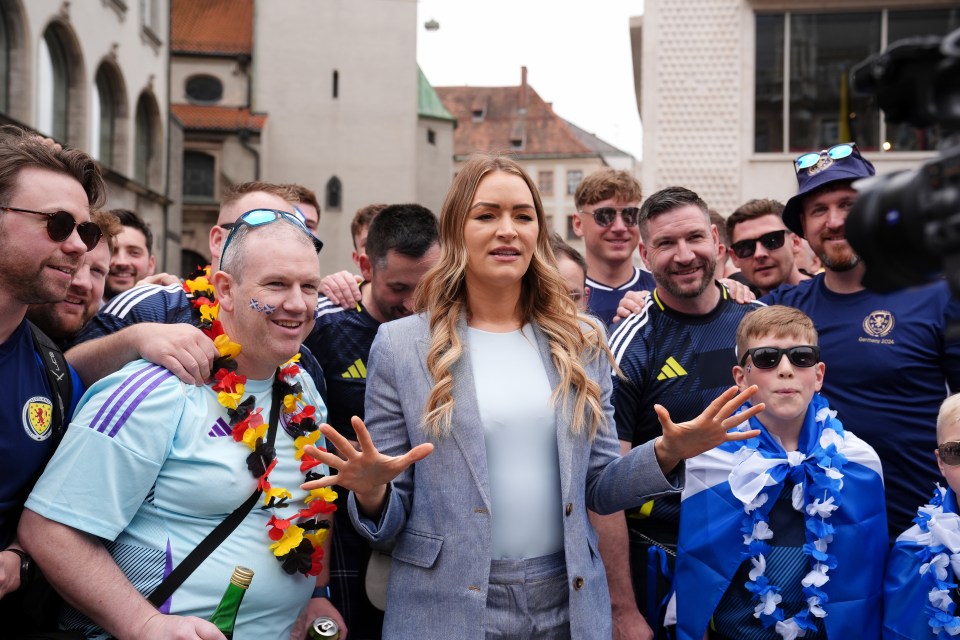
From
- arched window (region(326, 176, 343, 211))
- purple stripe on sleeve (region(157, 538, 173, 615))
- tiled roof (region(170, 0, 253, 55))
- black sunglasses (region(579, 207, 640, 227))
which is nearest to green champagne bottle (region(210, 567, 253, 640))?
purple stripe on sleeve (region(157, 538, 173, 615))

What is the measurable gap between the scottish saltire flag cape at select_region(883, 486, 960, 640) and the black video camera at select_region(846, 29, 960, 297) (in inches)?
80.6

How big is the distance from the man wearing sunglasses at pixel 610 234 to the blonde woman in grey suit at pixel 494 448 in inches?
87.9

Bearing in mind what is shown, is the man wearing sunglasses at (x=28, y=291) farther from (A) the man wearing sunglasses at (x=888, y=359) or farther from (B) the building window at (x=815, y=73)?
(B) the building window at (x=815, y=73)

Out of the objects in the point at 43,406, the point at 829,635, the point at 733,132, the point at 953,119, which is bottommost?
the point at 829,635

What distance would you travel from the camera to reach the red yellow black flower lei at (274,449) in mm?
2865

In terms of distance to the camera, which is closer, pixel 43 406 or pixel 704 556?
pixel 43 406

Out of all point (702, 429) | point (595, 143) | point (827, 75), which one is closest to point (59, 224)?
point (702, 429)

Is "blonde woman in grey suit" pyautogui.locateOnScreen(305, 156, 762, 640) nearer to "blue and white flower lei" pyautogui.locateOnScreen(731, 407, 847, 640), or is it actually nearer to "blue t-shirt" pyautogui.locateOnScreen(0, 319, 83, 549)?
"blue and white flower lei" pyautogui.locateOnScreen(731, 407, 847, 640)

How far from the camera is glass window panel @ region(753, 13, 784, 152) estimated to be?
52.2 feet

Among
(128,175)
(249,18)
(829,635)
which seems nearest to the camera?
(829,635)

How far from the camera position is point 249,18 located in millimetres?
40031

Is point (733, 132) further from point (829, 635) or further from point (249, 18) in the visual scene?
point (249, 18)

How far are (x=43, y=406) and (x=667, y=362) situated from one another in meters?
2.51

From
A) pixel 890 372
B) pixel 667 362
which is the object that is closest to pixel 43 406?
pixel 667 362
